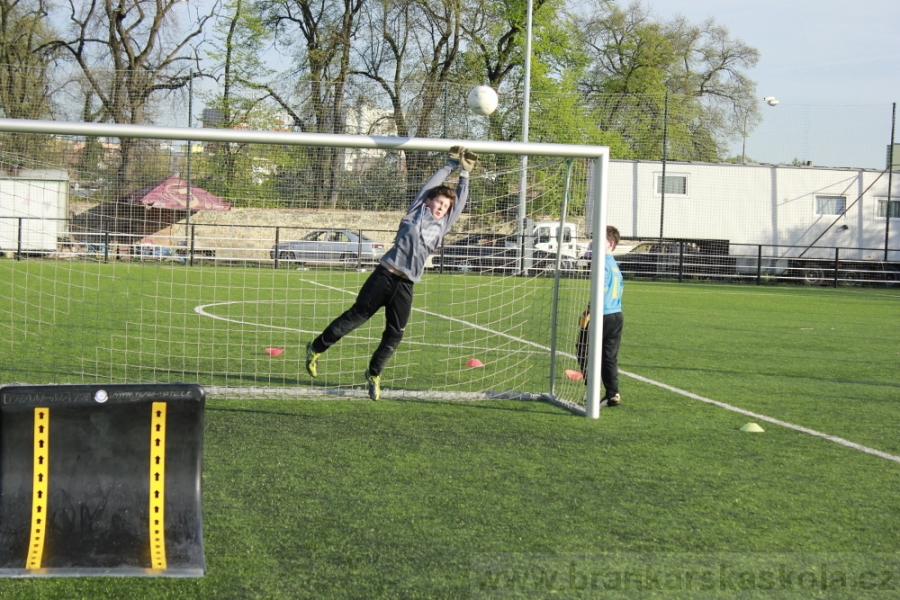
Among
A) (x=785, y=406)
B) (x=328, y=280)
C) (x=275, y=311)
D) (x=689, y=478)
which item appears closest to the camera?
(x=689, y=478)

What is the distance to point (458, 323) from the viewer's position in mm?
12797

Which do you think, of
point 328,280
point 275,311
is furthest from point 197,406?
point 328,280

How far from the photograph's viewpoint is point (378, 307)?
634cm

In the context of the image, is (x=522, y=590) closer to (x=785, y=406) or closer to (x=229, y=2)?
(x=785, y=406)

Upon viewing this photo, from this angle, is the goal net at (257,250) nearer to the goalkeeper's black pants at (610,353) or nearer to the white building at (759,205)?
the goalkeeper's black pants at (610,353)

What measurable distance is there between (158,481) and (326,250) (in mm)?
16519

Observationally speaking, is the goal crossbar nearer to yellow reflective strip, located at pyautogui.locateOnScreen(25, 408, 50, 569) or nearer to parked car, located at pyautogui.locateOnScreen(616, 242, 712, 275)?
yellow reflective strip, located at pyautogui.locateOnScreen(25, 408, 50, 569)

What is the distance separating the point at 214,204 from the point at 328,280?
6625 millimetres

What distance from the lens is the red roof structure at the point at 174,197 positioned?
11.1m

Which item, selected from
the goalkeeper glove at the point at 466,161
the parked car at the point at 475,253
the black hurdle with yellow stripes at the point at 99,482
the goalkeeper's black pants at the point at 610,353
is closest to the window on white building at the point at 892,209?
the parked car at the point at 475,253

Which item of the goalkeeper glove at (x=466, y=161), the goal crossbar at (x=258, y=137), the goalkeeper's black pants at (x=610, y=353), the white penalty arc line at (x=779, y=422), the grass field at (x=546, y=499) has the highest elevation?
the goal crossbar at (x=258, y=137)

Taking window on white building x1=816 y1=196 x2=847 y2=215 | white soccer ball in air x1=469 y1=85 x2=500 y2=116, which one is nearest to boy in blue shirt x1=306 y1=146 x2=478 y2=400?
white soccer ball in air x1=469 y1=85 x2=500 y2=116

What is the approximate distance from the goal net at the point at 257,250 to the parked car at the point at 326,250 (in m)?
2.53

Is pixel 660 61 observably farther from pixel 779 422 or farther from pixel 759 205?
pixel 779 422
